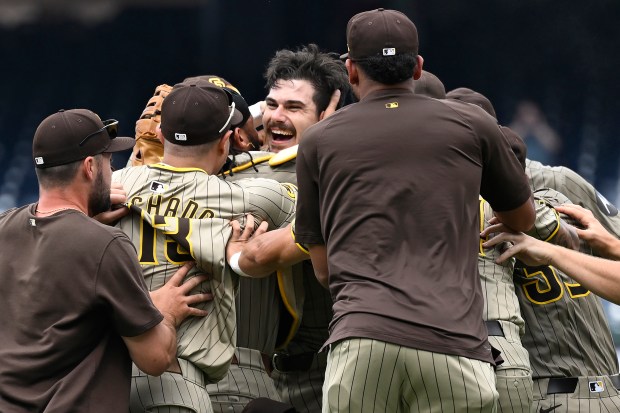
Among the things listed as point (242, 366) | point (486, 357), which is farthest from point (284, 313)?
point (486, 357)

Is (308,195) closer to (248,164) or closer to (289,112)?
(248,164)

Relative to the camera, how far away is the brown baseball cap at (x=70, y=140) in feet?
13.5

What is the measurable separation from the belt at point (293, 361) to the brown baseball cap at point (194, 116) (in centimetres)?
105

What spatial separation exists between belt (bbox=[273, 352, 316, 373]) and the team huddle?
0.01 meters

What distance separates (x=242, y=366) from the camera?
4980mm

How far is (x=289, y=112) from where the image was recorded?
5.69m

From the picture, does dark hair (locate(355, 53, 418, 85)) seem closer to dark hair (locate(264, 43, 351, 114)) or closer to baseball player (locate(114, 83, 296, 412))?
baseball player (locate(114, 83, 296, 412))

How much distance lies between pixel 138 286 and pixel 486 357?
3.74 feet

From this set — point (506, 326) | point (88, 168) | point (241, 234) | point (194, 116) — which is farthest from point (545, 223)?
point (88, 168)

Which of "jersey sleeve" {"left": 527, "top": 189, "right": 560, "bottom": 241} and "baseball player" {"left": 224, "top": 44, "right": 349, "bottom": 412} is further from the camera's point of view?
"baseball player" {"left": 224, "top": 44, "right": 349, "bottom": 412}


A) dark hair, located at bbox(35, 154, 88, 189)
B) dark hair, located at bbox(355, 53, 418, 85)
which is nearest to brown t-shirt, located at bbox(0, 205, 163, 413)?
dark hair, located at bbox(35, 154, 88, 189)

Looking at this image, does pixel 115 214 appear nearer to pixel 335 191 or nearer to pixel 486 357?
pixel 335 191

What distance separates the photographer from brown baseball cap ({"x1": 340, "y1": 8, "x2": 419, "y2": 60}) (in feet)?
12.7

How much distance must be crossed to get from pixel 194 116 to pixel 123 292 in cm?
86
